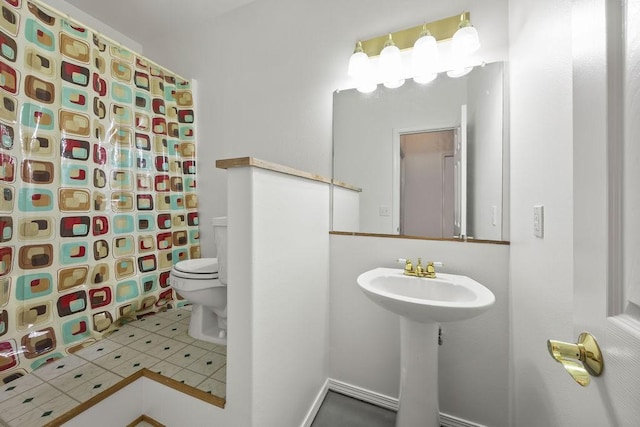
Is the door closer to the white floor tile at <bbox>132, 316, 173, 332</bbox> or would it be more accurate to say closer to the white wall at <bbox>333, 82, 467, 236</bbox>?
the white wall at <bbox>333, 82, 467, 236</bbox>

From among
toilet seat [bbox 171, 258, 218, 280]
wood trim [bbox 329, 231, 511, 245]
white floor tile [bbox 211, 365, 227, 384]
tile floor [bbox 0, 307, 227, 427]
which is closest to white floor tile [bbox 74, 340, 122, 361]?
tile floor [bbox 0, 307, 227, 427]

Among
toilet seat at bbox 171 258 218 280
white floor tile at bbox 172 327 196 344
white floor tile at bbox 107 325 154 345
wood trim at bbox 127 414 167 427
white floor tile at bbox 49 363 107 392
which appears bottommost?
wood trim at bbox 127 414 167 427

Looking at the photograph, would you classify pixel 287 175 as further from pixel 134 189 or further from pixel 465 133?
pixel 134 189

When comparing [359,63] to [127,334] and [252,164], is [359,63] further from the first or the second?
[127,334]

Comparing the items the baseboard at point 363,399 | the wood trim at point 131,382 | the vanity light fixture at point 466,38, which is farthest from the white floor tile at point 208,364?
the vanity light fixture at point 466,38

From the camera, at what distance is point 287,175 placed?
113 cm

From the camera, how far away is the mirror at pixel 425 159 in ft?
4.14

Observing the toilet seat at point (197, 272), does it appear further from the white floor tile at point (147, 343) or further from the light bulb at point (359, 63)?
the light bulb at point (359, 63)

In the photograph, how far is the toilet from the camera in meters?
1.45

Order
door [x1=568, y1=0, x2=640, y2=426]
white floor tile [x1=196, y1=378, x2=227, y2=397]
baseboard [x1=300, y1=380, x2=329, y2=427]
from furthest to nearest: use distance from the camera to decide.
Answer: baseboard [x1=300, y1=380, x2=329, y2=427], white floor tile [x1=196, y1=378, x2=227, y2=397], door [x1=568, y1=0, x2=640, y2=426]

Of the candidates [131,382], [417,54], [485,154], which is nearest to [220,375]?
[131,382]

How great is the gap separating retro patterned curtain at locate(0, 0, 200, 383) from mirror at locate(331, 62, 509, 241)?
1404 millimetres

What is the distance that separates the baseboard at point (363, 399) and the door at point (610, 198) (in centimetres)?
121

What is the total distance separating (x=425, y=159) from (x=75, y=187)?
1.99m
